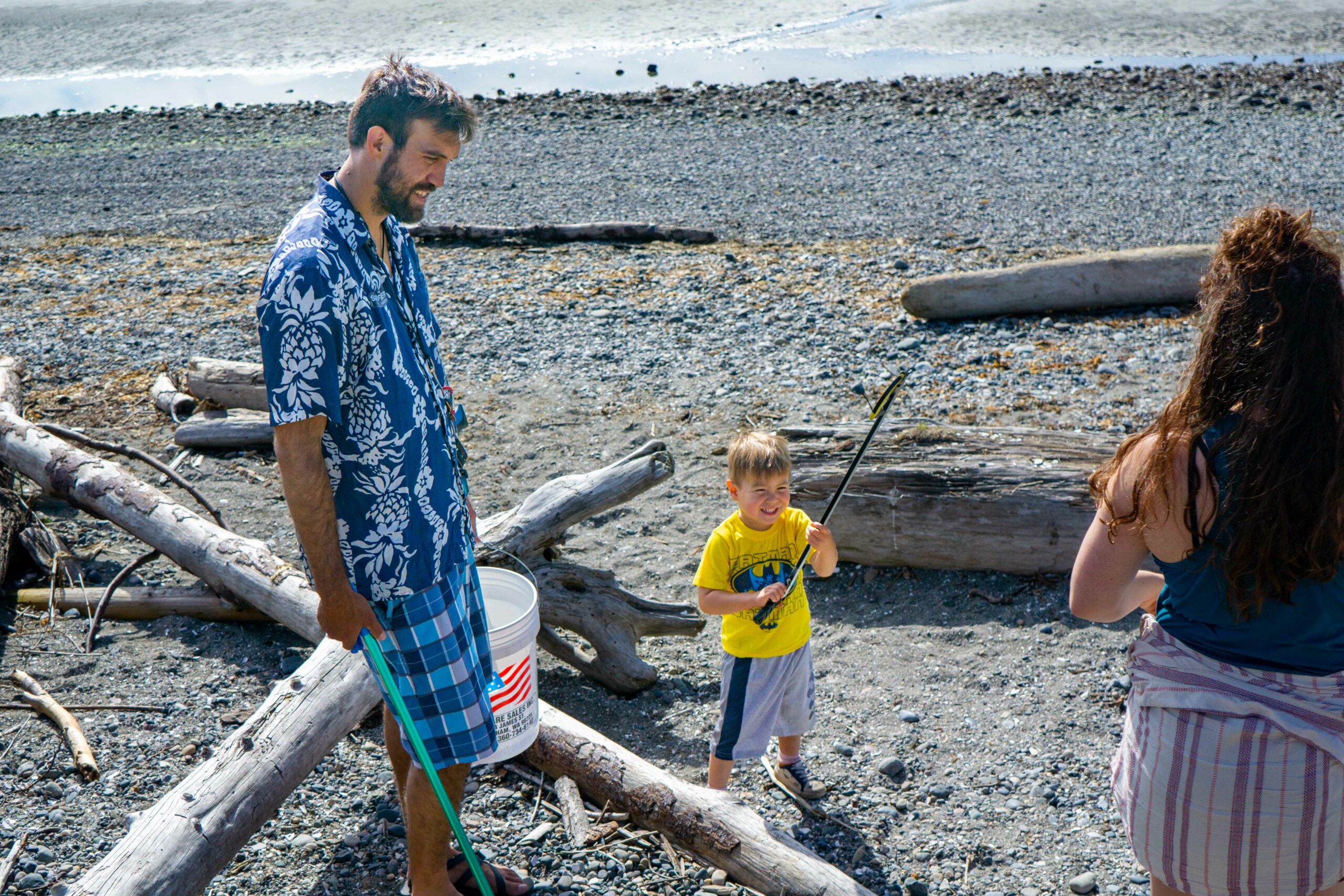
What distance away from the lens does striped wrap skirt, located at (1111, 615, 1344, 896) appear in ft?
7.42

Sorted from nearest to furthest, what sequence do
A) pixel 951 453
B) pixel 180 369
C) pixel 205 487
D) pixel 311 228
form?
1. pixel 311 228
2. pixel 951 453
3. pixel 205 487
4. pixel 180 369

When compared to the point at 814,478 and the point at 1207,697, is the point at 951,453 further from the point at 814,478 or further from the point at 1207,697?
the point at 1207,697

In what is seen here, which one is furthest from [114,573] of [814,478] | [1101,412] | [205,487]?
[1101,412]

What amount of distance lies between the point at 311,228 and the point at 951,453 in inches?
139

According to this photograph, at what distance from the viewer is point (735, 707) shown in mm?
3664

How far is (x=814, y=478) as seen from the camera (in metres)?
5.31

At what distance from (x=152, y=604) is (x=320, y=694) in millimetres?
1762

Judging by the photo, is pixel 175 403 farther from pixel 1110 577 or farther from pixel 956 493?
pixel 1110 577

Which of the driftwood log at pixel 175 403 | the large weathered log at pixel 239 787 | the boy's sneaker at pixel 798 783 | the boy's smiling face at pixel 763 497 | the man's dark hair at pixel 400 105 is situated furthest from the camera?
the driftwood log at pixel 175 403

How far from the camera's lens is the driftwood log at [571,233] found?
1104 cm

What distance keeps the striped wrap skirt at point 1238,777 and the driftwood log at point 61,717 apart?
3.58 meters

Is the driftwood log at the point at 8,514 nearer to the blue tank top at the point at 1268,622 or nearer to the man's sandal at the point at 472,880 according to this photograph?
the man's sandal at the point at 472,880

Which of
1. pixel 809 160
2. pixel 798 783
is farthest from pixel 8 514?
pixel 809 160

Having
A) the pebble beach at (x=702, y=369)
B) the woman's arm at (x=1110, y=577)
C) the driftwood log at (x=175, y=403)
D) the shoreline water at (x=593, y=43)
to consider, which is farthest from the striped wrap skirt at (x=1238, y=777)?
the shoreline water at (x=593, y=43)
